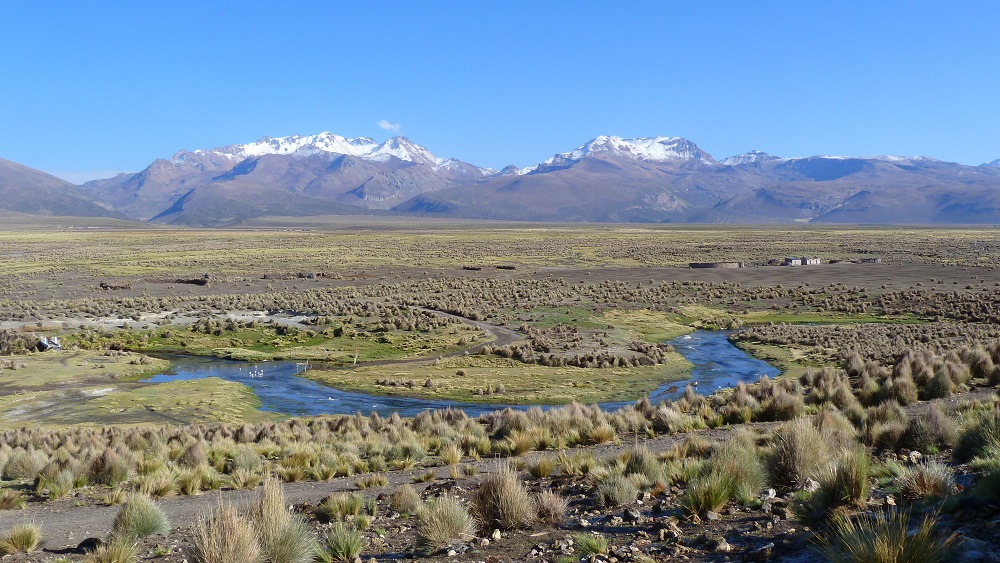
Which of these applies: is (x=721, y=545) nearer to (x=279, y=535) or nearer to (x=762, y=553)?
(x=762, y=553)

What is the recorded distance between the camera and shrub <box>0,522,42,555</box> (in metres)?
8.97

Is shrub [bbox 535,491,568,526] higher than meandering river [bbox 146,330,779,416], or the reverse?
shrub [bbox 535,491,568,526]

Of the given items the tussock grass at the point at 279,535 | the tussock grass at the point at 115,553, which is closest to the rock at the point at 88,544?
the tussock grass at the point at 115,553

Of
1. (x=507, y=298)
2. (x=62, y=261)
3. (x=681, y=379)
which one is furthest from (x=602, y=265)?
(x=62, y=261)

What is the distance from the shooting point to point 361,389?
30062 millimetres

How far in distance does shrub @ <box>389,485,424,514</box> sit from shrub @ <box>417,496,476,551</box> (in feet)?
4.19

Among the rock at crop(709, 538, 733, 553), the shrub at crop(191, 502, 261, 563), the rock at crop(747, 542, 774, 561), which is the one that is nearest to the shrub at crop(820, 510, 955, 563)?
the rock at crop(747, 542, 774, 561)

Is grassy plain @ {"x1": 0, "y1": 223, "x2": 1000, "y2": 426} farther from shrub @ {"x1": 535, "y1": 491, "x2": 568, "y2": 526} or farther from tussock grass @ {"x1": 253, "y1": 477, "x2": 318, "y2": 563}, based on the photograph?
shrub @ {"x1": 535, "y1": 491, "x2": 568, "y2": 526}

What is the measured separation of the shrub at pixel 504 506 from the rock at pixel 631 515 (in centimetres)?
115

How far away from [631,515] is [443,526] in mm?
2344

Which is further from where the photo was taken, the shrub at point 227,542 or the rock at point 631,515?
the rock at point 631,515

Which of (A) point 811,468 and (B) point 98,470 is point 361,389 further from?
(A) point 811,468

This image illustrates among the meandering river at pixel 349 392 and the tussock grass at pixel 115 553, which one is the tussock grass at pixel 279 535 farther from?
the meandering river at pixel 349 392

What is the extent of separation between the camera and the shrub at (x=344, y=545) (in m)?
8.19
